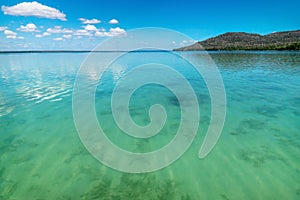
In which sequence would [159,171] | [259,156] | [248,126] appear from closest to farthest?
[159,171], [259,156], [248,126]

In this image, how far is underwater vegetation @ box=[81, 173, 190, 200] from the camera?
5645 mm

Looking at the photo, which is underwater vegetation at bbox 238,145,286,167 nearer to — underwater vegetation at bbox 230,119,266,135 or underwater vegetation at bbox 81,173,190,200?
underwater vegetation at bbox 230,119,266,135

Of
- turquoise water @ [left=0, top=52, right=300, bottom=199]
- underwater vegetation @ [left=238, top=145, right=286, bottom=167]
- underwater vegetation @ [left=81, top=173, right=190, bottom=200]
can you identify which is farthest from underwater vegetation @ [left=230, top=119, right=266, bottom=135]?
underwater vegetation @ [left=81, top=173, right=190, bottom=200]

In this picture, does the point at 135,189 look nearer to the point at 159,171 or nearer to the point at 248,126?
the point at 159,171

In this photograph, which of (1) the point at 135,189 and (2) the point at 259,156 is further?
(2) the point at 259,156

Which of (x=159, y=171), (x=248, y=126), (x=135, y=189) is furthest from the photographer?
(x=248, y=126)

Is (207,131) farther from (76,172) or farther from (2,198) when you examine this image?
(2,198)

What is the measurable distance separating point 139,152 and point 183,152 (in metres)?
1.76

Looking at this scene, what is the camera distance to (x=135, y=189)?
5.94 m

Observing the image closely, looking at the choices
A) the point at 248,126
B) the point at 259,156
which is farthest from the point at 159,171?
the point at 248,126

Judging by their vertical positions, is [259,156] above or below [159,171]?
above

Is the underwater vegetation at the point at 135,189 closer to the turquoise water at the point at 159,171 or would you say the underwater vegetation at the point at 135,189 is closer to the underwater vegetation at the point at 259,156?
the turquoise water at the point at 159,171

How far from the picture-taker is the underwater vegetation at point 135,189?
564 cm

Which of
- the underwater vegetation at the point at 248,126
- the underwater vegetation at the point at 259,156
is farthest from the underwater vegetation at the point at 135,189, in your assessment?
the underwater vegetation at the point at 248,126
